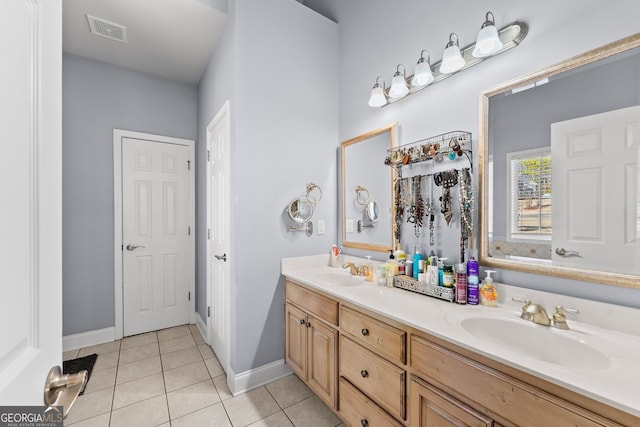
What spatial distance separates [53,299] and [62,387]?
177mm

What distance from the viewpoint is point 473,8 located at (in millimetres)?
1520

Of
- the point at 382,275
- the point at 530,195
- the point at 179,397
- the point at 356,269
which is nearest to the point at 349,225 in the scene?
the point at 356,269

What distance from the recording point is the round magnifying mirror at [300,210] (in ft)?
7.23

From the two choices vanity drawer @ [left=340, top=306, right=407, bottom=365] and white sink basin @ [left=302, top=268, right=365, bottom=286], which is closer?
vanity drawer @ [left=340, top=306, right=407, bottom=365]

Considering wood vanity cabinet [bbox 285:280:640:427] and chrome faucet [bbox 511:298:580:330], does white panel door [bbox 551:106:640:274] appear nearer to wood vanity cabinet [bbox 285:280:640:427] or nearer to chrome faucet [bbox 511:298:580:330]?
chrome faucet [bbox 511:298:580:330]

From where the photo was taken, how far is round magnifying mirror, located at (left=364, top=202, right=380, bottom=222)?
83.6 inches

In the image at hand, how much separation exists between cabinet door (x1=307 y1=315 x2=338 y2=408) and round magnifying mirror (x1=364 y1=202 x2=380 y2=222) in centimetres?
85

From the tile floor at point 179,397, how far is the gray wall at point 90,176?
0.46 m

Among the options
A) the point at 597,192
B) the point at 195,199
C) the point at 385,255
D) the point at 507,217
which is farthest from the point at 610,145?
the point at 195,199

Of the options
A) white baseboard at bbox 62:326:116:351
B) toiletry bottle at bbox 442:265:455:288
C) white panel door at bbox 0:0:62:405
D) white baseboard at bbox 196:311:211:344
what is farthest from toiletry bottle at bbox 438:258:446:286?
white baseboard at bbox 62:326:116:351

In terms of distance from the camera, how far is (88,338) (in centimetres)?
273

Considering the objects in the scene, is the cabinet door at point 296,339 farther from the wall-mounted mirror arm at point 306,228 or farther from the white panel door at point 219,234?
the wall-mounted mirror arm at point 306,228

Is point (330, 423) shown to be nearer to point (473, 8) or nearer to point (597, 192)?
point (597, 192)

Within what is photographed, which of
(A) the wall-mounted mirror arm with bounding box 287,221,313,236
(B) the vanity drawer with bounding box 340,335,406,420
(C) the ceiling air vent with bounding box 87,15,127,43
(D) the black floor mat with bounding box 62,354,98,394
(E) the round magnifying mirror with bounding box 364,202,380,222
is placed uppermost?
(C) the ceiling air vent with bounding box 87,15,127,43
